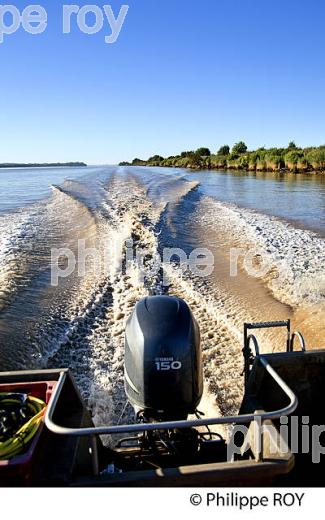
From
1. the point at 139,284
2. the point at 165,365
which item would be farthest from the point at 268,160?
the point at 165,365

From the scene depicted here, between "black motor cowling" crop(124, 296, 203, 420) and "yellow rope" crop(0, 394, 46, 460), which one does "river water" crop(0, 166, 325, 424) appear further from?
"yellow rope" crop(0, 394, 46, 460)

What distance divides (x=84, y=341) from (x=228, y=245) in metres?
4.80

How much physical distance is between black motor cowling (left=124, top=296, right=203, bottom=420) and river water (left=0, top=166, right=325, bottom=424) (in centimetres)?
98

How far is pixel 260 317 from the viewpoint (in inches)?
204

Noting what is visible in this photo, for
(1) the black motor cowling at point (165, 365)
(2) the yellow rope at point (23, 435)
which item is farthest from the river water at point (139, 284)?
(2) the yellow rope at point (23, 435)

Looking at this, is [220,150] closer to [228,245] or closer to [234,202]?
[234,202]

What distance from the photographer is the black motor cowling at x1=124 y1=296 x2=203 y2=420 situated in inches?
106

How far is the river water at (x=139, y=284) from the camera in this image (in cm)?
432

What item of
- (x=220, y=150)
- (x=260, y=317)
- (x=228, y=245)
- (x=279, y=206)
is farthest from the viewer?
(x=220, y=150)

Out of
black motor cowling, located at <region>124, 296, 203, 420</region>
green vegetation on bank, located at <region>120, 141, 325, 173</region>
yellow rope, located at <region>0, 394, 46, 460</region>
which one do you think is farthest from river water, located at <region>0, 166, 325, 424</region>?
green vegetation on bank, located at <region>120, 141, 325, 173</region>

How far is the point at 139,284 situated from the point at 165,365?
360 centimetres

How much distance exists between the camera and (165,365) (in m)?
2.72

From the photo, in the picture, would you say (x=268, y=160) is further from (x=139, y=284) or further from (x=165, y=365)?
(x=165, y=365)
